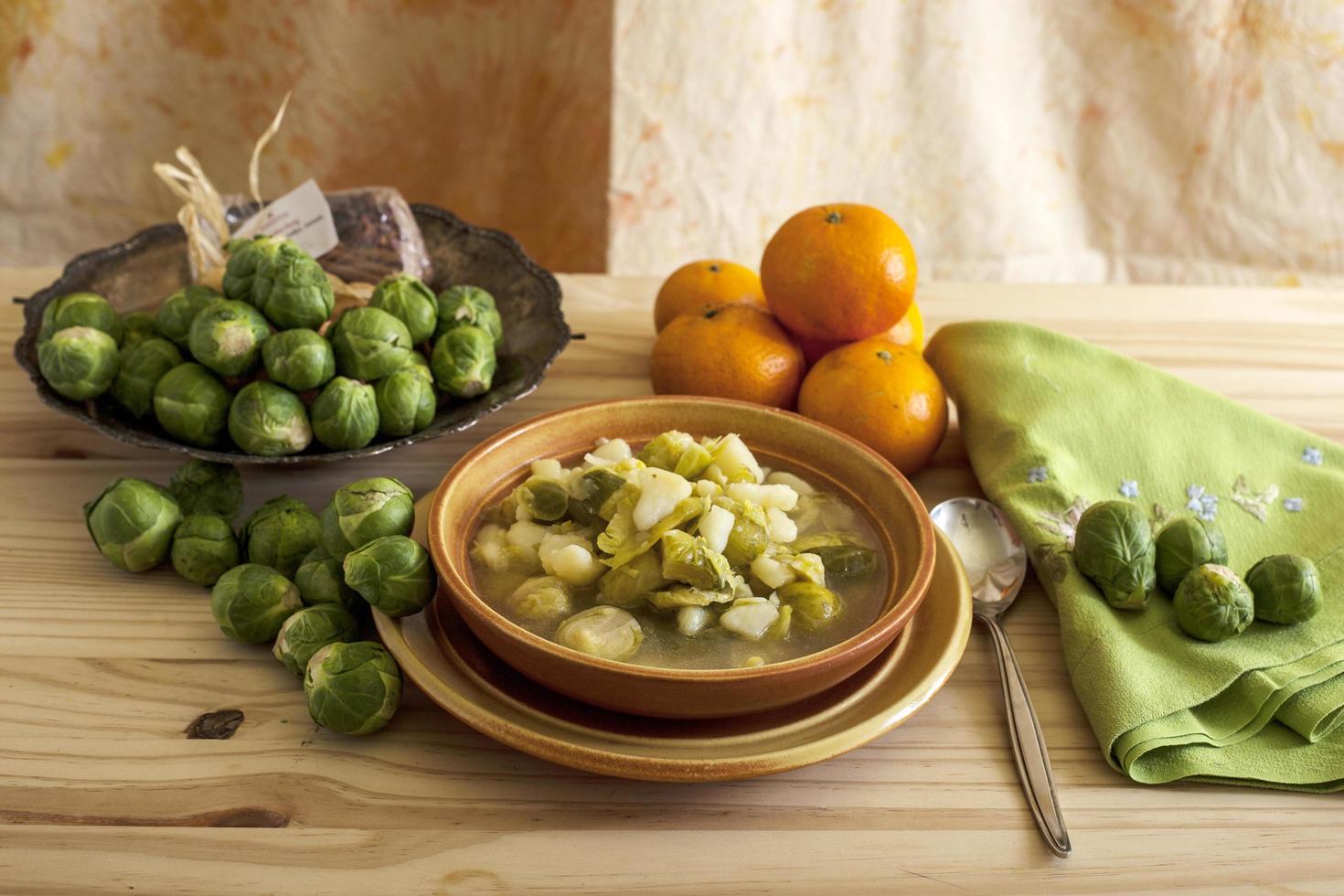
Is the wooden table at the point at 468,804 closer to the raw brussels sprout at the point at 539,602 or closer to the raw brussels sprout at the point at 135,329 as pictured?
the raw brussels sprout at the point at 539,602

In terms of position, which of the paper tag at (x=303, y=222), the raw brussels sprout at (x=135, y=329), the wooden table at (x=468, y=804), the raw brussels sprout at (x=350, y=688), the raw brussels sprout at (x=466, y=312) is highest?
the paper tag at (x=303, y=222)

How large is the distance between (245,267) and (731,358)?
658mm

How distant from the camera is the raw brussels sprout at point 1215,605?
1.21 meters

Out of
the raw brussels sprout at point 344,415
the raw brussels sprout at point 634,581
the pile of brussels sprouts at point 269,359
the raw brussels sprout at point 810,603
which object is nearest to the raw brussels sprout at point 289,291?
the pile of brussels sprouts at point 269,359

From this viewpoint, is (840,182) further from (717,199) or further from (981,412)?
(981,412)

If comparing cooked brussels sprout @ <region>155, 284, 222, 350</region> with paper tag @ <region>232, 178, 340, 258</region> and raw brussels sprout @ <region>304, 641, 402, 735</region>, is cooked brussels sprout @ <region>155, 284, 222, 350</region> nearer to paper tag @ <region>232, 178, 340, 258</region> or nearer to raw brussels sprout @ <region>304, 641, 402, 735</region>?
paper tag @ <region>232, 178, 340, 258</region>

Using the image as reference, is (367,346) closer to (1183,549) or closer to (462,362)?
(462,362)

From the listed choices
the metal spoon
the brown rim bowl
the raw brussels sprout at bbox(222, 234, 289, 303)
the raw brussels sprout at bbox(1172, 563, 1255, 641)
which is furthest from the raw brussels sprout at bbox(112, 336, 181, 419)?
the raw brussels sprout at bbox(1172, 563, 1255, 641)

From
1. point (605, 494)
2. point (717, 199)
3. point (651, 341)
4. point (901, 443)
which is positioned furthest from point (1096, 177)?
point (605, 494)

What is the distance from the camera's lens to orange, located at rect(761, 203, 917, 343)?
5.10 ft

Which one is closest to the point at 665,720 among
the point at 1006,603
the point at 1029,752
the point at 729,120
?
the point at 1029,752

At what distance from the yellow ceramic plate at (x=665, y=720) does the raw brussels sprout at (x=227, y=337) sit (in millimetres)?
454

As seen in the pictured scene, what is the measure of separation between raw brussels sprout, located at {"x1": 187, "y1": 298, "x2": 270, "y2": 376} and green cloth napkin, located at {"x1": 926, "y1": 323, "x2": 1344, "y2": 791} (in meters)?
0.95

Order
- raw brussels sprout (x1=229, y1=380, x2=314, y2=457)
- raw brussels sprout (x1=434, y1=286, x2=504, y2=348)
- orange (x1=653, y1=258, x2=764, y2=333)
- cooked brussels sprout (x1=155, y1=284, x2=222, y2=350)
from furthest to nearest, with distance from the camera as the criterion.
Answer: orange (x1=653, y1=258, x2=764, y2=333), raw brussels sprout (x1=434, y1=286, x2=504, y2=348), cooked brussels sprout (x1=155, y1=284, x2=222, y2=350), raw brussels sprout (x1=229, y1=380, x2=314, y2=457)
